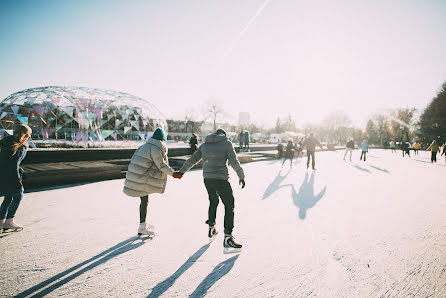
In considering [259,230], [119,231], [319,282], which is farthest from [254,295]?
[119,231]

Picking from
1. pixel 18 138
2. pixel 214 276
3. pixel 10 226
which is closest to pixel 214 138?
pixel 214 276

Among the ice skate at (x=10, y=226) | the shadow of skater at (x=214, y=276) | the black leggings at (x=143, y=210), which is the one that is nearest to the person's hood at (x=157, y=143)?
the black leggings at (x=143, y=210)

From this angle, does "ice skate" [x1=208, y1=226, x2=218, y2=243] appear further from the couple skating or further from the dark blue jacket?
the dark blue jacket

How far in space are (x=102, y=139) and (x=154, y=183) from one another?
18063mm

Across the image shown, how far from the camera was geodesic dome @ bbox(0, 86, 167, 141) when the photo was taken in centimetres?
1633

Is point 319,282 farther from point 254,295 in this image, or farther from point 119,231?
point 119,231

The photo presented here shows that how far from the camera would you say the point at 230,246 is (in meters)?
2.92

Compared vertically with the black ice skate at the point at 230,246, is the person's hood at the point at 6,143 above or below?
above

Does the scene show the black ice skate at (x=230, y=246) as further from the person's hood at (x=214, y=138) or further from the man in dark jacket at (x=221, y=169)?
the person's hood at (x=214, y=138)

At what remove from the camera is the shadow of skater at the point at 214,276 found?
2.03 m

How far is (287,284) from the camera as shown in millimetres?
2170

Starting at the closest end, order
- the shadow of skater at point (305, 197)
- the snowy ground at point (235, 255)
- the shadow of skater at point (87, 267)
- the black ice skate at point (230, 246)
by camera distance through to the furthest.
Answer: the shadow of skater at point (87, 267) < the snowy ground at point (235, 255) < the black ice skate at point (230, 246) < the shadow of skater at point (305, 197)

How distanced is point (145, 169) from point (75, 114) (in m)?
18.6

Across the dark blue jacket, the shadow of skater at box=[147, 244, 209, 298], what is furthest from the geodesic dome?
the shadow of skater at box=[147, 244, 209, 298]
